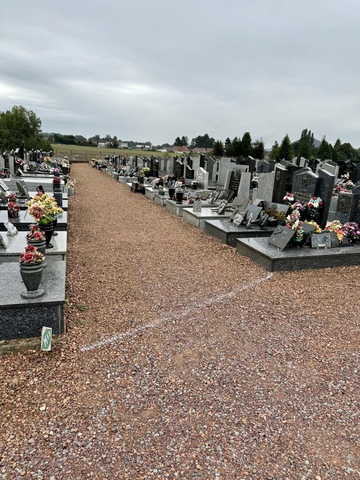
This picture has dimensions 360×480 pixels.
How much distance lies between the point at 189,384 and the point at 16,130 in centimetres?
5865

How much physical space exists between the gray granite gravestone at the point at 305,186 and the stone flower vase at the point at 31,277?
24.4 ft

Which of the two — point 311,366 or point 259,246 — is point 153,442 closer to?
point 311,366

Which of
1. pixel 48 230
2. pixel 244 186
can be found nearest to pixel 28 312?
pixel 48 230

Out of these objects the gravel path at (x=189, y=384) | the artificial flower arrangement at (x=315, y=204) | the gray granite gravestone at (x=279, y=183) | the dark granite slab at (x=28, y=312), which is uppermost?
the gray granite gravestone at (x=279, y=183)

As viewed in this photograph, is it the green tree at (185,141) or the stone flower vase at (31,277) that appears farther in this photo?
the green tree at (185,141)

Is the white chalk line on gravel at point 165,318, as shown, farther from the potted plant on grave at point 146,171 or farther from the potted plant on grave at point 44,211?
the potted plant on grave at point 146,171

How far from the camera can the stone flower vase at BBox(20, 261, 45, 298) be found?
13.0ft

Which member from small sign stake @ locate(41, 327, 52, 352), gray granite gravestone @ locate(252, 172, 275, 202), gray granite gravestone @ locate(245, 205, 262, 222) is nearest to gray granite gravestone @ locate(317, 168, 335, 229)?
gray granite gravestone @ locate(245, 205, 262, 222)

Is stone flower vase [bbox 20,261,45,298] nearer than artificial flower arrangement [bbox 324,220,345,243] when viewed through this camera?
Yes

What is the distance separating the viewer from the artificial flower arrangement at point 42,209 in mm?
5809

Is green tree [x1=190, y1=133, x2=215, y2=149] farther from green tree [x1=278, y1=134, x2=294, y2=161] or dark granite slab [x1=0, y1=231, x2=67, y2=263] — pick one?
dark granite slab [x1=0, y1=231, x2=67, y2=263]

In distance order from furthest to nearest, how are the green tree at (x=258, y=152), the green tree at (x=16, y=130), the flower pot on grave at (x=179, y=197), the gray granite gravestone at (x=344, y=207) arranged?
the green tree at (x=258, y=152) < the green tree at (x=16, y=130) < the flower pot on grave at (x=179, y=197) < the gray granite gravestone at (x=344, y=207)

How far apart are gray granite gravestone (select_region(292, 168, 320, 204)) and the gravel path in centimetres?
328

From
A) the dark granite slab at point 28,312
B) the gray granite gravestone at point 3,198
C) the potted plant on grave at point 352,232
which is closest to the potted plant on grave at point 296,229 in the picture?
the potted plant on grave at point 352,232
